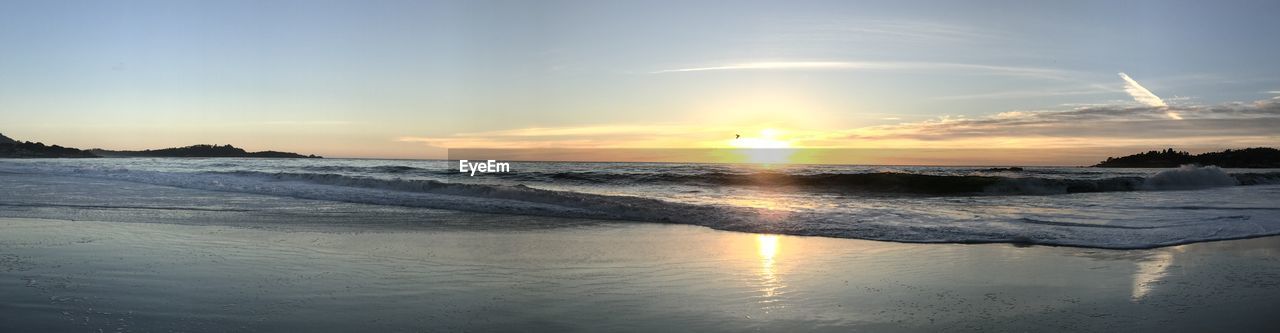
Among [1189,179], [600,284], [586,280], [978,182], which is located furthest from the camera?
[1189,179]

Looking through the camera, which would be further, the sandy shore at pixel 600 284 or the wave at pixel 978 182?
the wave at pixel 978 182

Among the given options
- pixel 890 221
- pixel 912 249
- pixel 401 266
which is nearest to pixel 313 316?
pixel 401 266

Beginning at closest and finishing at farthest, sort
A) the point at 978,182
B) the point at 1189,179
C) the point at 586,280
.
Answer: the point at 586,280 → the point at 978,182 → the point at 1189,179

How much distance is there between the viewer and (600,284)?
17.6 feet

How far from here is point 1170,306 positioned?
4801 mm

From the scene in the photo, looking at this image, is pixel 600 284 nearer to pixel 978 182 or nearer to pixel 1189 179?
pixel 978 182

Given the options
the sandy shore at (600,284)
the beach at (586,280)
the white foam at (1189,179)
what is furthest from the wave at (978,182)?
the sandy shore at (600,284)

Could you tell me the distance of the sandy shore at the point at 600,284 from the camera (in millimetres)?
4215

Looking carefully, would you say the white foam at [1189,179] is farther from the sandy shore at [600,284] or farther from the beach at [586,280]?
the sandy shore at [600,284]

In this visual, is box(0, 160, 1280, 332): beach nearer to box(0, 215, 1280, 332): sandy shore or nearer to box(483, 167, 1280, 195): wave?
box(0, 215, 1280, 332): sandy shore

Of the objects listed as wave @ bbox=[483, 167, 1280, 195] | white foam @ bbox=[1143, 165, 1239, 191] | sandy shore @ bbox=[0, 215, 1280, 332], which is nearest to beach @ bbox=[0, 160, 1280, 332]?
sandy shore @ bbox=[0, 215, 1280, 332]

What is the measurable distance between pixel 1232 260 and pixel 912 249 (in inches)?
117

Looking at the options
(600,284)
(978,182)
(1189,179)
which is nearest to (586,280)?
(600,284)

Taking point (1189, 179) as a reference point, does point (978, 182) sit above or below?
below
